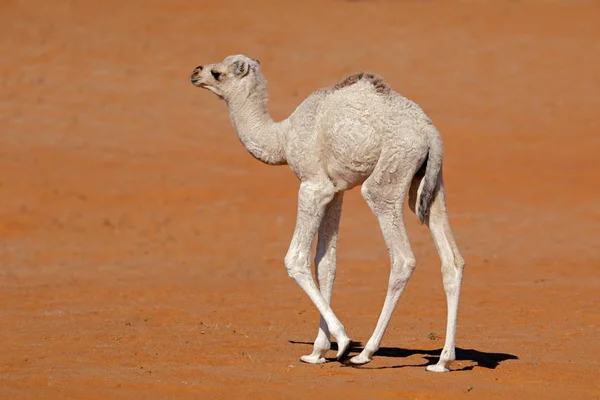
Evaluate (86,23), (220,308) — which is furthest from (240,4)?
(220,308)

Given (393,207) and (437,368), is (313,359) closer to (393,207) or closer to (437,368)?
(437,368)

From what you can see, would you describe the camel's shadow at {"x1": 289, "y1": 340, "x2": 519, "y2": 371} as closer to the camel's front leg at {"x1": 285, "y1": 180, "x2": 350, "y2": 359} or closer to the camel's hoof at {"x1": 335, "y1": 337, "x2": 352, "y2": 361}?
the camel's hoof at {"x1": 335, "y1": 337, "x2": 352, "y2": 361}

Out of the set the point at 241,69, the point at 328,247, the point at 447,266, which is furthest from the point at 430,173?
the point at 241,69

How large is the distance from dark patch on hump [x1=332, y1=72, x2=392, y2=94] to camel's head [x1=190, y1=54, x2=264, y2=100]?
101 cm

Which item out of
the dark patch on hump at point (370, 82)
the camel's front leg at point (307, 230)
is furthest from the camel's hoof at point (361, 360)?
the dark patch on hump at point (370, 82)

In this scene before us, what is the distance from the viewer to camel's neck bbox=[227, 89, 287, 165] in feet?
36.0

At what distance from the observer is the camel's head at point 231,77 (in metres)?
11.2

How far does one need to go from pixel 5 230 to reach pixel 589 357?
45.5 feet

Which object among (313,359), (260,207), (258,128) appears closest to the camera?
(313,359)

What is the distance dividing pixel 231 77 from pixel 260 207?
13098 millimetres

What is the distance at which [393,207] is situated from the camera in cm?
1020

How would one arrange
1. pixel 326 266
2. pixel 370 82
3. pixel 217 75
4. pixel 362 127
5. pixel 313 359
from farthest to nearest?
pixel 217 75 < pixel 326 266 < pixel 313 359 < pixel 370 82 < pixel 362 127

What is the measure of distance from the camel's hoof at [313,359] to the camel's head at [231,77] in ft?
8.64

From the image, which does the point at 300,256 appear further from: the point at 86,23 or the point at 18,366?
the point at 86,23
